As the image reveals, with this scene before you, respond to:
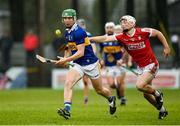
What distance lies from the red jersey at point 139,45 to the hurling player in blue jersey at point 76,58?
2.66 ft

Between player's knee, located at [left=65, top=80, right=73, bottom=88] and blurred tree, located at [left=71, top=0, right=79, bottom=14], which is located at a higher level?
blurred tree, located at [left=71, top=0, right=79, bottom=14]

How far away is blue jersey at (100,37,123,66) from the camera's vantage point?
24156 millimetres

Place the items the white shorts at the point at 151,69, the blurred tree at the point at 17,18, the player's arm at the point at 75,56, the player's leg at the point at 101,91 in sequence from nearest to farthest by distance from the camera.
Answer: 1. the player's arm at the point at 75,56
2. the white shorts at the point at 151,69
3. the player's leg at the point at 101,91
4. the blurred tree at the point at 17,18

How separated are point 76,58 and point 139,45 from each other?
58.2 inches

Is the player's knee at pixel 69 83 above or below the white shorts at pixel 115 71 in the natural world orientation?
above

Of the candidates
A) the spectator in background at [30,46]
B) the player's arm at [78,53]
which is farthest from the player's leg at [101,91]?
the spectator in background at [30,46]

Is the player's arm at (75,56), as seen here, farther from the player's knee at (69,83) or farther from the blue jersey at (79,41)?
the player's knee at (69,83)

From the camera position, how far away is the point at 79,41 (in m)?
16.9

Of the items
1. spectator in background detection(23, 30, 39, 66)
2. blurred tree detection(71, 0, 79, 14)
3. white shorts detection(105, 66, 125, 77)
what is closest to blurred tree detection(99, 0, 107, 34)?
blurred tree detection(71, 0, 79, 14)

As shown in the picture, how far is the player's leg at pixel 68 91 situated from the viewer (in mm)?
16234

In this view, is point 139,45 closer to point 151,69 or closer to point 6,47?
point 151,69

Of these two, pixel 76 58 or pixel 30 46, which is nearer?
pixel 76 58

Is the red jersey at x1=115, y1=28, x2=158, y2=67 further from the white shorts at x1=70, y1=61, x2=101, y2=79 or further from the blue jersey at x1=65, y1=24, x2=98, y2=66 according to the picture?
the white shorts at x1=70, y1=61, x2=101, y2=79

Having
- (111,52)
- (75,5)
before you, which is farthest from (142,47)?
(75,5)
